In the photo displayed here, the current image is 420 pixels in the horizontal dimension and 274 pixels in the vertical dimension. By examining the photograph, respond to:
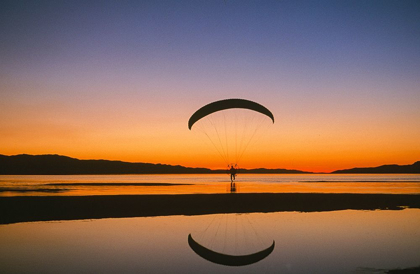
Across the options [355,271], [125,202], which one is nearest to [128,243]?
[355,271]

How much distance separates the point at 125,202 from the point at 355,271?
2254 cm

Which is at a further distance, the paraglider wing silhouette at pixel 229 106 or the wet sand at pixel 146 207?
the paraglider wing silhouette at pixel 229 106

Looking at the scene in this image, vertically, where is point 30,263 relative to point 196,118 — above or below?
below

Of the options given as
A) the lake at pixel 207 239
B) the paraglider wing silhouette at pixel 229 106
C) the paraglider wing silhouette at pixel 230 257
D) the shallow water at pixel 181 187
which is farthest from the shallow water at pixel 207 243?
the shallow water at pixel 181 187

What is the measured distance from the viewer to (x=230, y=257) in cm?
1269

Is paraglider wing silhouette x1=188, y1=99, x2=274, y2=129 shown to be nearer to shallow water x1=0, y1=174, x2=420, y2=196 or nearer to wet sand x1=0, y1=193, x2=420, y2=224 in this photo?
wet sand x1=0, y1=193, x2=420, y2=224

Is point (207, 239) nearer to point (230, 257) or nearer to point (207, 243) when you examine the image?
point (207, 243)

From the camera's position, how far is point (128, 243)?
584 inches

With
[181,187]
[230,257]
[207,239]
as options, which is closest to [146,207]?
[207,239]

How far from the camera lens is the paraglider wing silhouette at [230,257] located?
12.0 meters

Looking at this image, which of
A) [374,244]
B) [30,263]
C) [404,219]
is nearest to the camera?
[30,263]

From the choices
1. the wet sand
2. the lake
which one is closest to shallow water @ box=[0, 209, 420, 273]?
the lake

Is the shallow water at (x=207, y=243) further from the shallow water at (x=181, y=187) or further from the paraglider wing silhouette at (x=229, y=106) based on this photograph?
the shallow water at (x=181, y=187)

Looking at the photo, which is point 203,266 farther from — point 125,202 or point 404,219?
point 125,202
